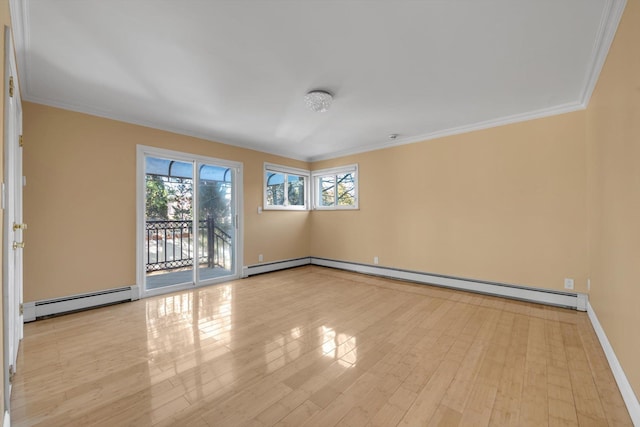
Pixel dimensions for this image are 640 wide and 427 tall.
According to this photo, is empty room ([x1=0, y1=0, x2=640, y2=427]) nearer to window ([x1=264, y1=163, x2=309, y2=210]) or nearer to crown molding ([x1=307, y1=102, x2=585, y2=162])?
crown molding ([x1=307, y1=102, x2=585, y2=162])

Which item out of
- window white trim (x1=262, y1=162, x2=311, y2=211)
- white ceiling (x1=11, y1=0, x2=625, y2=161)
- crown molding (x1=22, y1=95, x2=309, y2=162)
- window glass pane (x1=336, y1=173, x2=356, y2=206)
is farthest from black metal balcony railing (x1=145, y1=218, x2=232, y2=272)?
window glass pane (x1=336, y1=173, x2=356, y2=206)

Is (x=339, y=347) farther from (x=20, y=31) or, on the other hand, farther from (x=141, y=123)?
(x=141, y=123)

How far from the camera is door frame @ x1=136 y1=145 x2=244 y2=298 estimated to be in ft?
11.9

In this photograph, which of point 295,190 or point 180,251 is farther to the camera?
point 295,190

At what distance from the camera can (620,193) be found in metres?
1.83

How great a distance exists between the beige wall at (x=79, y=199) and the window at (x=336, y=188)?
2.98 m

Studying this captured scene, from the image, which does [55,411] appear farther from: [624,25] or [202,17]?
[624,25]

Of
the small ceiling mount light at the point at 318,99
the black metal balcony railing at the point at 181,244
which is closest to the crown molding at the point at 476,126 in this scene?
the small ceiling mount light at the point at 318,99

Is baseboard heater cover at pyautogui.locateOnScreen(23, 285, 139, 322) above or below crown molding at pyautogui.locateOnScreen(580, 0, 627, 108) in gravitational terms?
below

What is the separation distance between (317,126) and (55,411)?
12.2ft

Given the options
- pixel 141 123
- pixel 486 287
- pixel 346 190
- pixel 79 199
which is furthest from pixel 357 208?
pixel 79 199

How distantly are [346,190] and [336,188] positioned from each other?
27 cm

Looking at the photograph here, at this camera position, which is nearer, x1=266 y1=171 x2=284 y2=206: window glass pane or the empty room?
the empty room

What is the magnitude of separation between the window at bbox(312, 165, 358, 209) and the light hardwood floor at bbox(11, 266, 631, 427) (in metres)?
2.58
